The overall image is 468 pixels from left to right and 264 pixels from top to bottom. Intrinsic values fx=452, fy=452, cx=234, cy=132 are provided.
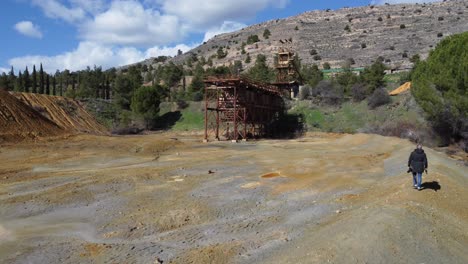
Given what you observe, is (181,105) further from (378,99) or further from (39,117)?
(378,99)

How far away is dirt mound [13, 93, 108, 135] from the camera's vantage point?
58719 millimetres

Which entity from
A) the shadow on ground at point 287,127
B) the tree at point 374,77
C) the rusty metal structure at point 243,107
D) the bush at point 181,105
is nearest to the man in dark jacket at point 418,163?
the rusty metal structure at point 243,107

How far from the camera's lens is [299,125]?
57344 millimetres

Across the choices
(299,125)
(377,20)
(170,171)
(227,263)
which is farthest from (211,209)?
(377,20)

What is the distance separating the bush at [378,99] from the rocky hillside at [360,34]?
3576 cm

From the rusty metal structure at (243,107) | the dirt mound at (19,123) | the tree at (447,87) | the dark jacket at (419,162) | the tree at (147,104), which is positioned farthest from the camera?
the tree at (147,104)

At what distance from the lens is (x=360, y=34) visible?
121 metres

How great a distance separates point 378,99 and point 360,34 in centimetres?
6922

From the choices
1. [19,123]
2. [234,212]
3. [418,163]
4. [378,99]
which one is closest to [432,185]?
[418,163]

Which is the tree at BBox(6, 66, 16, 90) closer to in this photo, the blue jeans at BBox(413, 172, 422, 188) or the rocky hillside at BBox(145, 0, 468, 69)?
the rocky hillside at BBox(145, 0, 468, 69)

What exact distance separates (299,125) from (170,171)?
34.9m

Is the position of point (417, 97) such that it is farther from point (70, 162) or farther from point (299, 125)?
point (70, 162)

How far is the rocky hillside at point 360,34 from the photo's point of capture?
341ft

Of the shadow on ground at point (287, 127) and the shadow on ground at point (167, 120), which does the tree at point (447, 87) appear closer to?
the shadow on ground at point (287, 127)
